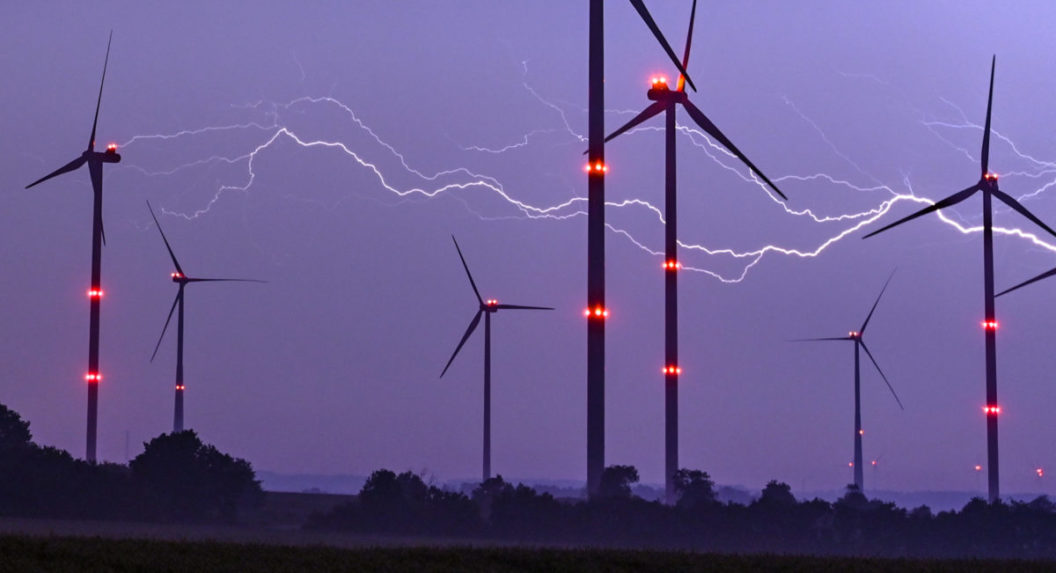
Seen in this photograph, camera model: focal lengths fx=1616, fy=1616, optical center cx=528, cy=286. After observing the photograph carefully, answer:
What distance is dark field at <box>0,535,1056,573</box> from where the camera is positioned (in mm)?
39844

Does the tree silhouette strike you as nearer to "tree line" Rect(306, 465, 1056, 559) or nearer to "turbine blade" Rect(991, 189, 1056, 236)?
"tree line" Rect(306, 465, 1056, 559)

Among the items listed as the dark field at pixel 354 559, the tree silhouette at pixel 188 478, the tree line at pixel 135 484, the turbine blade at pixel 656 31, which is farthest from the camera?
the tree silhouette at pixel 188 478

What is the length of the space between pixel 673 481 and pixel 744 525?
1329cm

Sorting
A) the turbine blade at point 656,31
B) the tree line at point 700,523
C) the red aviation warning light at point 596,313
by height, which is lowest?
the tree line at point 700,523

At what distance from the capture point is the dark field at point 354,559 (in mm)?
39844

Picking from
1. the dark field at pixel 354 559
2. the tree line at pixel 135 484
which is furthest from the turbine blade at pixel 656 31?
the tree line at pixel 135 484

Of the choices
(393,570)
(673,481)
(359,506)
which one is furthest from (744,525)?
(393,570)

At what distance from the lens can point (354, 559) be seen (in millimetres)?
43094

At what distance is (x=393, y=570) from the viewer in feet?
138

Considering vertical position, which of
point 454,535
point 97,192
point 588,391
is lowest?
point 454,535

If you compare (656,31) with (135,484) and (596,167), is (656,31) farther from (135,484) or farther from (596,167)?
(135,484)

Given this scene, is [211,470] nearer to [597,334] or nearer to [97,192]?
[97,192]

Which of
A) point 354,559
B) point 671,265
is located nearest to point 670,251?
point 671,265

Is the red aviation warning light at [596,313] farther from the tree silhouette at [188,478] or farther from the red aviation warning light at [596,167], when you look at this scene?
the tree silhouette at [188,478]
